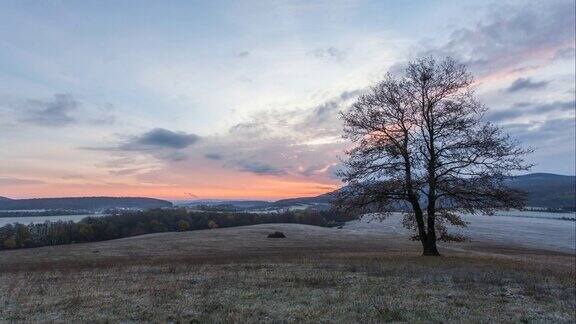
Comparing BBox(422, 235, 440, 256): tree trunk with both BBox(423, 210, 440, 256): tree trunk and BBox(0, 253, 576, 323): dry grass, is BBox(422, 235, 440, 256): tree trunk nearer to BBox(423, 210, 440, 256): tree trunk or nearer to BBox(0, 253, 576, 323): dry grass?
BBox(423, 210, 440, 256): tree trunk

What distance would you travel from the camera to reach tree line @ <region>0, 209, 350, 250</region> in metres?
112

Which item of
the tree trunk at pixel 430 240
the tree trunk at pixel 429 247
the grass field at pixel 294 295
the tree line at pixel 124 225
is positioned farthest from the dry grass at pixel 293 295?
the tree line at pixel 124 225

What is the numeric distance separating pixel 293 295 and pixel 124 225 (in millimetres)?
129211

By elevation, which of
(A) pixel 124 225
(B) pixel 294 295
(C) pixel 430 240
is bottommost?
(B) pixel 294 295

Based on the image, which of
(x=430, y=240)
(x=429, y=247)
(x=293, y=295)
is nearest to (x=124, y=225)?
(x=429, y=247)

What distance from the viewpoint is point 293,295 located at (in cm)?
1497

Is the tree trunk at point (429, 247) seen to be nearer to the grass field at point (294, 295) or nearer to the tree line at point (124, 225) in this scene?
the grass field at point (294, 295)

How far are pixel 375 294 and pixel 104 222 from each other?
398 ft

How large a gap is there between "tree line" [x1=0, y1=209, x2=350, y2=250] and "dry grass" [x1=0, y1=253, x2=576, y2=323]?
232 ft

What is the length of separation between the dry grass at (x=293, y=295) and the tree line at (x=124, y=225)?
7071 cm

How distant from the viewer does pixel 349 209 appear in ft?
104

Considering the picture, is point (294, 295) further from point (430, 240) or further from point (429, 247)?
point (429, 247)

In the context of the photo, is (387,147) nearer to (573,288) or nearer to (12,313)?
(573,288)

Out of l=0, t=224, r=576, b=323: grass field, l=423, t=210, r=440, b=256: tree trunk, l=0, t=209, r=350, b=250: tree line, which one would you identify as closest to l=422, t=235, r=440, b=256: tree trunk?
l=423, t=210, r=440, b=256: tree trunk
